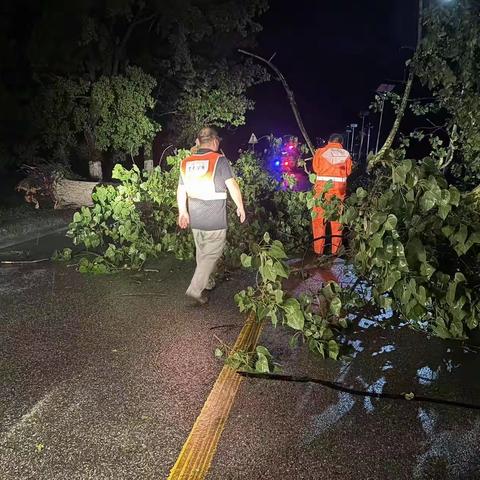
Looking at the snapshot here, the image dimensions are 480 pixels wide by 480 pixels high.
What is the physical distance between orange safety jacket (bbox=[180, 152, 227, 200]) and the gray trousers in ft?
1.28

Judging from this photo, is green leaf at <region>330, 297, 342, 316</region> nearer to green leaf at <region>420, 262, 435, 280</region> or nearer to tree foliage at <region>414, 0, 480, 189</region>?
green leaf at <region>420, 262, 435, 280</region>

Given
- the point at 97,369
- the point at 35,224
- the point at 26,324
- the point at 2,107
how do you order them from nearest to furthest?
1. the point at 97,369
2. the point at 26,324
3. the point at 35,224
4. the point at 2,107

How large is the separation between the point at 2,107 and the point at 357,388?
46.0 ft

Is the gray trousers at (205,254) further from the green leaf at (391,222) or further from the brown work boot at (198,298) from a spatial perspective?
the green leaf at (391,222)

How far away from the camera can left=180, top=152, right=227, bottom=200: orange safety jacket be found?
194 inches

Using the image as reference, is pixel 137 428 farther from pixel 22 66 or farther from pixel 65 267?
pixel 22 66

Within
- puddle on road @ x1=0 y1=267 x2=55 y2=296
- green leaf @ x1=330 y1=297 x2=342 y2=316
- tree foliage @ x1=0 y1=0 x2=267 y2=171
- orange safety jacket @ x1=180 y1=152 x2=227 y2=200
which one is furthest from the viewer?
tree foliage @ x1=0 y1=0 x2=267 y2=171

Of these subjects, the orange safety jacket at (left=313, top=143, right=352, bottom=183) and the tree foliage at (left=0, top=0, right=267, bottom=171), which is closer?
the orange safety jacket at (left=313, top=143, right=352, bottom=183)

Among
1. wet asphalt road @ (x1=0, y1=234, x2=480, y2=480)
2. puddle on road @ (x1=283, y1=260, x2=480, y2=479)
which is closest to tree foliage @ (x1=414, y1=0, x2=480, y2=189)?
puddle on road @ (x1=283, y1=260, x2=480, y2=479)

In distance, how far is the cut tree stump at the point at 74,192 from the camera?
42.1 feet

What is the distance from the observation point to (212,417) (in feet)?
10.5

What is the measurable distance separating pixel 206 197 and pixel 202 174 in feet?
0.77

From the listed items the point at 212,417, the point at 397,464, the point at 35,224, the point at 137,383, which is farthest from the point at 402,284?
the point at 35,224

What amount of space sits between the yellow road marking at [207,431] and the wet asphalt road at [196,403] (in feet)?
0.18
